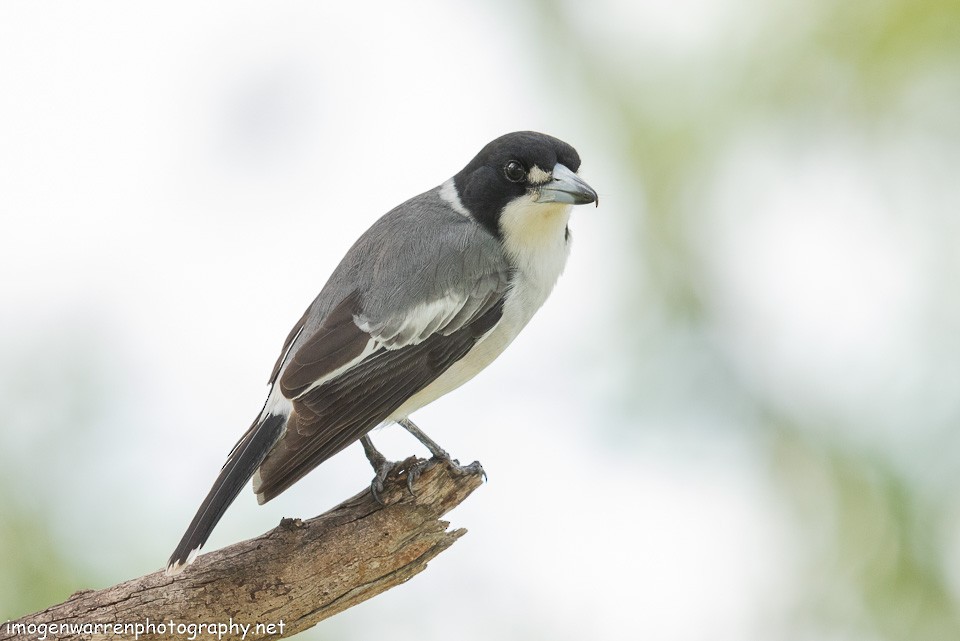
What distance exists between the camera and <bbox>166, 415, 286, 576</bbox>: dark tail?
2.99 m

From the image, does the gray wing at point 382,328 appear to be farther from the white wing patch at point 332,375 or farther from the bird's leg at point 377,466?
the bird's leg at point 377,466

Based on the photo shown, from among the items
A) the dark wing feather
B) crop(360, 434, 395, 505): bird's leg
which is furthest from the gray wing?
crop(360, 434, 395, 505): bird's leg

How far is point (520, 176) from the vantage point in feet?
11.9

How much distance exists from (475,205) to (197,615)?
1.59 m

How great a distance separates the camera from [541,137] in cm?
363

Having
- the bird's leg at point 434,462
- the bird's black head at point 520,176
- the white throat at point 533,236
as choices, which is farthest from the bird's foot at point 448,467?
the bird's black head at point 520,176

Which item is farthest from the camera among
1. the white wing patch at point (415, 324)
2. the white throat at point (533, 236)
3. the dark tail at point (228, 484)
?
the white throat at point (533, 236)

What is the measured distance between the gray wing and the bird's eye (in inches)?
8.0

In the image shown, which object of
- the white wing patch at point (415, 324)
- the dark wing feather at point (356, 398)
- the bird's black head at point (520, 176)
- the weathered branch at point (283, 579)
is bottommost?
the weathered branch at point (283, 579)

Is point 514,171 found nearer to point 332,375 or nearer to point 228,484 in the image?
point 332,375

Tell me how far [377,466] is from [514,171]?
1065 mm

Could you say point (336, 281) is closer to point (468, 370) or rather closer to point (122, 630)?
point (468, 370)

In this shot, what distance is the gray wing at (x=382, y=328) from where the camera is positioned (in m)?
3.23

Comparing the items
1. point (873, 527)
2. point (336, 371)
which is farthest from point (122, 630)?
point (873, 527)
